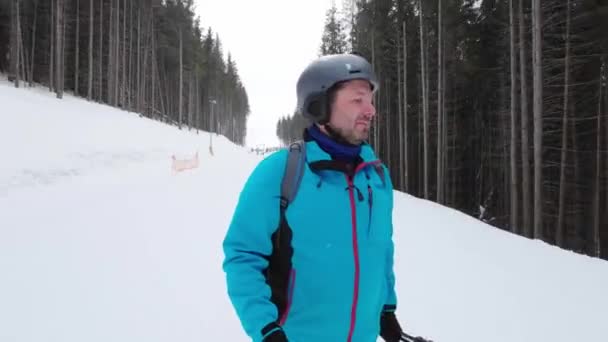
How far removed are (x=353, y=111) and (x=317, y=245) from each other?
0.77m

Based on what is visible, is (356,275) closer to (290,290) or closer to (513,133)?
(290,290)

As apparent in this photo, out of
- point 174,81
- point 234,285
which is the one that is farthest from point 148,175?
point 174,81

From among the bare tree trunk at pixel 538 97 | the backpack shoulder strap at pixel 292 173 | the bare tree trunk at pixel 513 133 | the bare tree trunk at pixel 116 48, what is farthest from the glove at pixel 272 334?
the bare tree trunk at pixel 116 48

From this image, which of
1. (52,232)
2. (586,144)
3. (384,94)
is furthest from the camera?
(384,94)

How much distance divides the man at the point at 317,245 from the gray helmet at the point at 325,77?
0.7 inches

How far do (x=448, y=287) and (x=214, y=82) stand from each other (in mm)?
63177

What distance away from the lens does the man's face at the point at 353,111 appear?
188 centimetres

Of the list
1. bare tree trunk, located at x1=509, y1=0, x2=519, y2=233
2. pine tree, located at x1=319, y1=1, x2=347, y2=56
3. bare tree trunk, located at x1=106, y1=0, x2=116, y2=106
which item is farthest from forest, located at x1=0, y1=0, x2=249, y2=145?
bare tree trunk, located at x1=509, y1=0, x2=519, y2=233

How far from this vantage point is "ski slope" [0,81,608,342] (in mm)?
3846

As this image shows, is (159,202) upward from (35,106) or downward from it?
downward

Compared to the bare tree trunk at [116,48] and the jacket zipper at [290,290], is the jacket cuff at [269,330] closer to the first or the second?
the jacket zipper at [290,290]

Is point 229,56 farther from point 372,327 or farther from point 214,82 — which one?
point 372,327

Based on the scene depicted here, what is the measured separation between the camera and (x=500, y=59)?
18.1m

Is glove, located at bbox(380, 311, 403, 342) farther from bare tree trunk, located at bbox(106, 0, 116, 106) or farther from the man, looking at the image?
bare tree trunk, located at bbox(106, 0, 116, 106)
